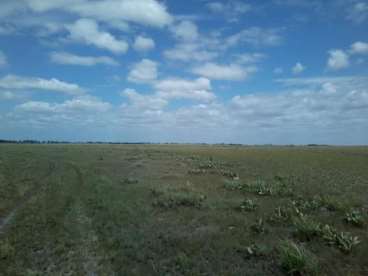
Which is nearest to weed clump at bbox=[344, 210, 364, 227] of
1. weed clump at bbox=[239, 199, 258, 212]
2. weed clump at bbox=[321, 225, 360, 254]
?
weed clump at bbox=[321, 225, 360, 254]

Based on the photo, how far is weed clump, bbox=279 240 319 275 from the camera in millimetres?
8430

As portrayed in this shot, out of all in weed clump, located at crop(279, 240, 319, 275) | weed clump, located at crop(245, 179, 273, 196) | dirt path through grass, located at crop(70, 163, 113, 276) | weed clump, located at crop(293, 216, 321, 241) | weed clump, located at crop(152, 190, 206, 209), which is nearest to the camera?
weed clump, located at crop(279, 240, 319, 275)

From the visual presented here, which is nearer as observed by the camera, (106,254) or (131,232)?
(106,254)

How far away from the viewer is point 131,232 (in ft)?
40.6

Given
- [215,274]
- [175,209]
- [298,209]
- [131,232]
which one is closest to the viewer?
[215,274]

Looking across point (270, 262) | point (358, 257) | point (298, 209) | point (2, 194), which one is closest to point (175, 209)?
point (298, 209)

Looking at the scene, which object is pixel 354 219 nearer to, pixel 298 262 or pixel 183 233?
pixel 298 262

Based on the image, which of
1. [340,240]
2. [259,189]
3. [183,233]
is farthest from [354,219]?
[259,189]

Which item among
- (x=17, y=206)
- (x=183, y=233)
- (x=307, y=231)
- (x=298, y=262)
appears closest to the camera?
(x=298, y=262)

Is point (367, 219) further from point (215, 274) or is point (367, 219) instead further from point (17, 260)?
point (17, 260)

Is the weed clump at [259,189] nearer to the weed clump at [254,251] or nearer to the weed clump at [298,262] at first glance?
the weed clump at [254,251]

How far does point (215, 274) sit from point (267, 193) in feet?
37.2

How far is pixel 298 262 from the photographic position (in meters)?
8.59

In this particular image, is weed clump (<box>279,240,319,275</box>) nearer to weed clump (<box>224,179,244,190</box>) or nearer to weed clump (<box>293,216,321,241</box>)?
weed clump (<box>293,216,321,241</box>)
